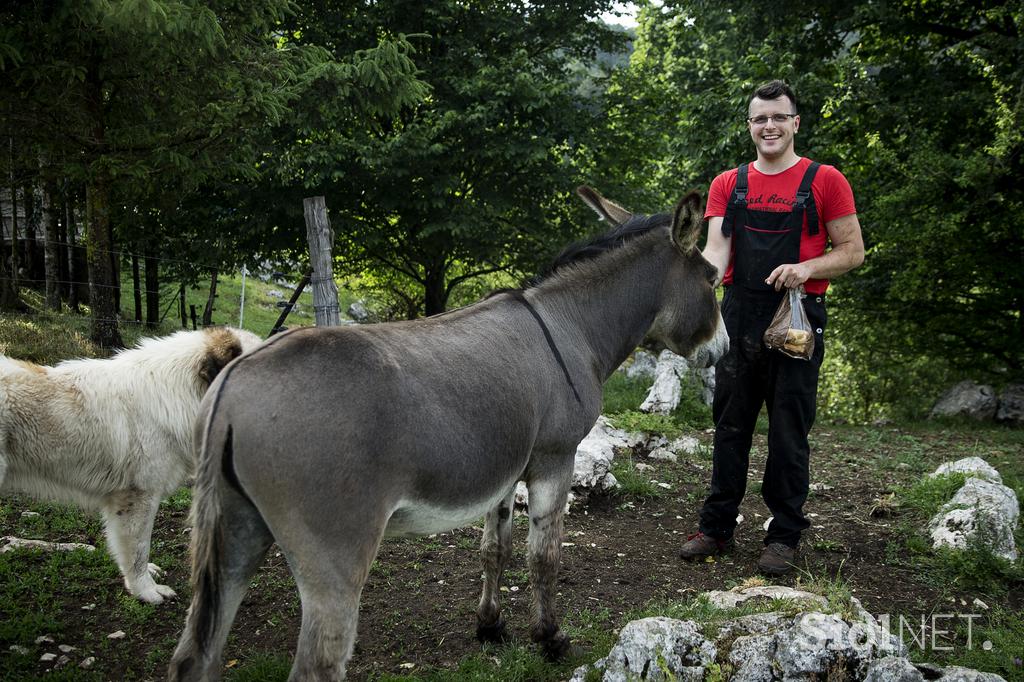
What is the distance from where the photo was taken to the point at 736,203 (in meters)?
4.64

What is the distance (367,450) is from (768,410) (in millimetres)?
3148

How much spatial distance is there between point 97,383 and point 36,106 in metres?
4.60

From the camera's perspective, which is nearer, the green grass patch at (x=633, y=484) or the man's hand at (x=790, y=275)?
the man's hand at (x=790, y=275)

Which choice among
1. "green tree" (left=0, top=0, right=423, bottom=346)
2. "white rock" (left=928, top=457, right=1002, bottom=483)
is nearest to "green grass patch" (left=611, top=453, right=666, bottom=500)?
"white rock" (left=928, top=457, right=1002, bottom=483)

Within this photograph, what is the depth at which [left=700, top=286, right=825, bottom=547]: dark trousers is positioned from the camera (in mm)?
4605

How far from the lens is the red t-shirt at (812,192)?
4.41 meters

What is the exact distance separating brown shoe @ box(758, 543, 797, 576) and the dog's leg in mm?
3782

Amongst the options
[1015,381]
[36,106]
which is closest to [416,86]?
[36,106]

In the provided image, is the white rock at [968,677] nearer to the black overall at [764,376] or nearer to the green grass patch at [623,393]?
the black overall at [764,376]

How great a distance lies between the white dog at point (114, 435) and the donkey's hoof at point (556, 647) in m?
2.33

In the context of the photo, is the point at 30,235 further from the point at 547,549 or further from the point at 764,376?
the point at 764,376

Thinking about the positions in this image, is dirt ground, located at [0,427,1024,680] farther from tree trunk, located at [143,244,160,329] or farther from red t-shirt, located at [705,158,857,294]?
tree trunk, located at [143,244,160,329]

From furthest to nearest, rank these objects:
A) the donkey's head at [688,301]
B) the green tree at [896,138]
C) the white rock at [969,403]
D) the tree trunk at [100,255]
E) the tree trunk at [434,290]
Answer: the tree trunk at [434,290] < the white rock at [969,403] < the green tree at [896,138] < the tree trunk at [100,255] < the donkey's head at [688,301]

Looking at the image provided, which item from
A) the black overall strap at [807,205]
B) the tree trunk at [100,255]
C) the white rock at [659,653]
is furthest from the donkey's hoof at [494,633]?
the tree trunk at [100,255]
